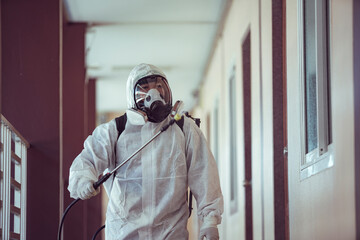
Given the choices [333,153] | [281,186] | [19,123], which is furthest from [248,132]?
[333,153]

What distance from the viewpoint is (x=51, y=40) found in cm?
562

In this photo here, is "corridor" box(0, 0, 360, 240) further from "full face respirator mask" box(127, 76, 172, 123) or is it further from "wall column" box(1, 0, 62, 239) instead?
"full face respirator mask" box(127, 76, 172, 123)

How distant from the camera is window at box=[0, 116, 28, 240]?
167 inches

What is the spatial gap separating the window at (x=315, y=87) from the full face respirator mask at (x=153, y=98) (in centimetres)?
73

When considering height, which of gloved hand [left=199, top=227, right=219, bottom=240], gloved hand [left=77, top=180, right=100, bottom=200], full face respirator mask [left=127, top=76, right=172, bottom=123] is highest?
full face respirator mask [left=127, top=76, right=172, bottom=123]

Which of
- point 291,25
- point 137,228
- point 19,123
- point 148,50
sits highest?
point 148,50

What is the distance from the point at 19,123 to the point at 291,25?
244 centimetres

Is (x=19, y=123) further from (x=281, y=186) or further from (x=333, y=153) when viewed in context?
(x=333, y=153)

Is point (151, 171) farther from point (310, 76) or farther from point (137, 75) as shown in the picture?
point (310, 76)

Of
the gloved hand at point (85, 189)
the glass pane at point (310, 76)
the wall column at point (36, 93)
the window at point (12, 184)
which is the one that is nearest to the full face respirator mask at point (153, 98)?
the gloved hand at point (85, 189)

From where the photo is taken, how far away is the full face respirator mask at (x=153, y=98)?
3.47 meters

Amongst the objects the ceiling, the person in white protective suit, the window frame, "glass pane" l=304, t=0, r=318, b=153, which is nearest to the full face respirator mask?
the person in white protective suit

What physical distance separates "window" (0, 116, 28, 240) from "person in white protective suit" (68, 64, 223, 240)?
35.0 inches

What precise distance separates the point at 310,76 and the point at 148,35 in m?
5.65
